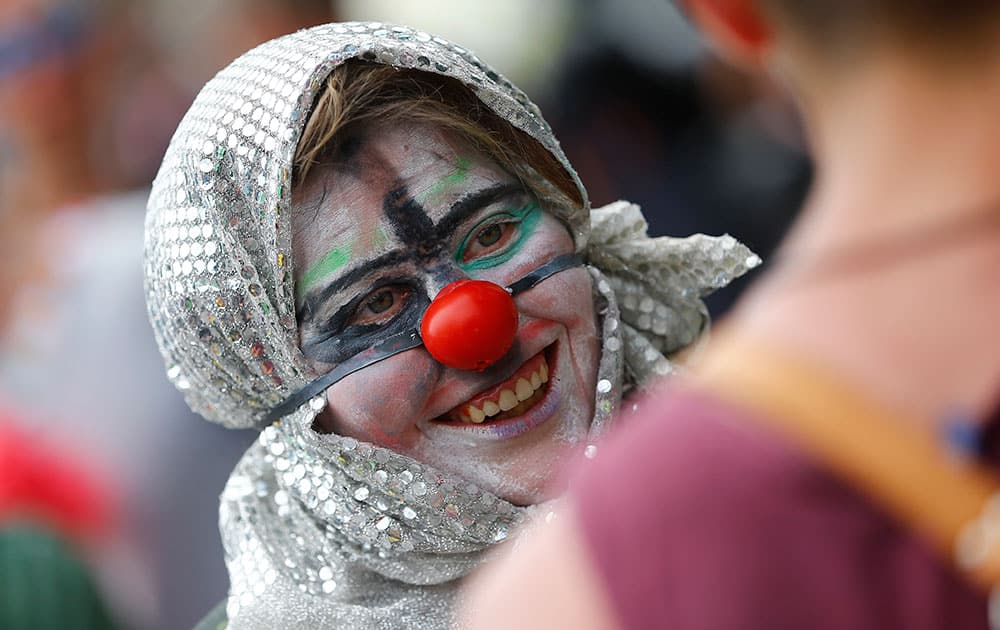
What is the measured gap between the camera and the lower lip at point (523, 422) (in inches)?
83.7

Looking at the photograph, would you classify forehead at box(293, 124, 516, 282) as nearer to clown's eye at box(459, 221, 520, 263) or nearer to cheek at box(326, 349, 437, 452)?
clown's eye at box(459, 221, 520, 263)

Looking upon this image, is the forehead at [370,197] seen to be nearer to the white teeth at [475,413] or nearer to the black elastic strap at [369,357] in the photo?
the black elastic strap at [369,357]

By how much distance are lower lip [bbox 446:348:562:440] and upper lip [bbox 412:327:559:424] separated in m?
0.04

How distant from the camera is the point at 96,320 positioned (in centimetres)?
384

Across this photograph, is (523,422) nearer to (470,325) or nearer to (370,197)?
(470,325)

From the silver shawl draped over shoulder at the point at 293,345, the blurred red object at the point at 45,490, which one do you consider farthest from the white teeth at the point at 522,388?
the blurred red object at the point at 45,490

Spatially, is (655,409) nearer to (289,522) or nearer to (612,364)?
(612,364)

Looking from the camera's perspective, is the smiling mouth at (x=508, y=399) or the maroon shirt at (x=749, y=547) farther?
the smiling mouth at (x=508, y=399)

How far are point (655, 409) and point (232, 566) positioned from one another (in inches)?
56.9

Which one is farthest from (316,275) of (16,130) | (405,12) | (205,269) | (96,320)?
(405,12)

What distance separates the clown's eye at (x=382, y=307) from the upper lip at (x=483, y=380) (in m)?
0.13

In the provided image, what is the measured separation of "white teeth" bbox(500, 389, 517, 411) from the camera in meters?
2.14

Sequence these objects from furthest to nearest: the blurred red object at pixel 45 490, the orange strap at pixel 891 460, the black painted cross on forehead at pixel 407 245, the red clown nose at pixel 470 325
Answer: the blurred red object at pixel 45 490, the black painted cross on forehead at pixel 407 245, the red clown nose at pixel 470 325, the orange strap at pixel 891 460

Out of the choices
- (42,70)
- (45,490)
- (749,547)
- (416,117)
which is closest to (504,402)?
(416,117)
